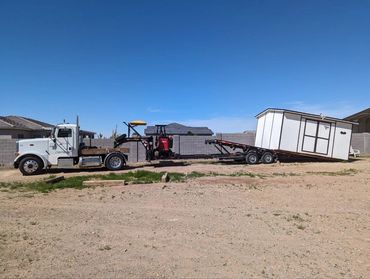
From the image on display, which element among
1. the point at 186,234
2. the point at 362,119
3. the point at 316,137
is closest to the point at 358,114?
the point at 362,119

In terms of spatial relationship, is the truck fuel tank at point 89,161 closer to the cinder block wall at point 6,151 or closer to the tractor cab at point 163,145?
the tractor cab at point 163,145

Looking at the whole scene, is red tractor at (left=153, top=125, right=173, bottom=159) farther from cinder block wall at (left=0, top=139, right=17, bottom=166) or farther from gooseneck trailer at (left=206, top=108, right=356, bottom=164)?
cinder block wall at (left=0, top=139, right=17, bottom=166)

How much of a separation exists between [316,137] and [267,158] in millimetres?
3730

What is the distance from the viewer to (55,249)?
22.0 ft

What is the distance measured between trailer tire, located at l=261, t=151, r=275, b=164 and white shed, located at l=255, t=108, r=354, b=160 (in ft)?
1.67

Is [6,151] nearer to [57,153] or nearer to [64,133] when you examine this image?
[57,153]

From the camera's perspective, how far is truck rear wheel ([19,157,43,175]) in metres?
21.5

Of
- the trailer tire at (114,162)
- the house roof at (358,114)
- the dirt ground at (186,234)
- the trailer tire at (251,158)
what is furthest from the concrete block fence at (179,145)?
the dirt ground at (186,234)

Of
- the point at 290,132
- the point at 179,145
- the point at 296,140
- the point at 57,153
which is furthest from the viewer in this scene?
the point at 179,145

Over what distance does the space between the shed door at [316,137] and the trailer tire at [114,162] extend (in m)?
12.4

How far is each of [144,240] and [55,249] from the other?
152cm

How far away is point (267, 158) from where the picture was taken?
27.3m

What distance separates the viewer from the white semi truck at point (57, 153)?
2169 cm

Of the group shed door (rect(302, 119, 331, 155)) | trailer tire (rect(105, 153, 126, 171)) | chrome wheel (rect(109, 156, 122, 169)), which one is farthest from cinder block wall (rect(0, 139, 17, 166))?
shed door (rect(302, 119, 331, 155))
